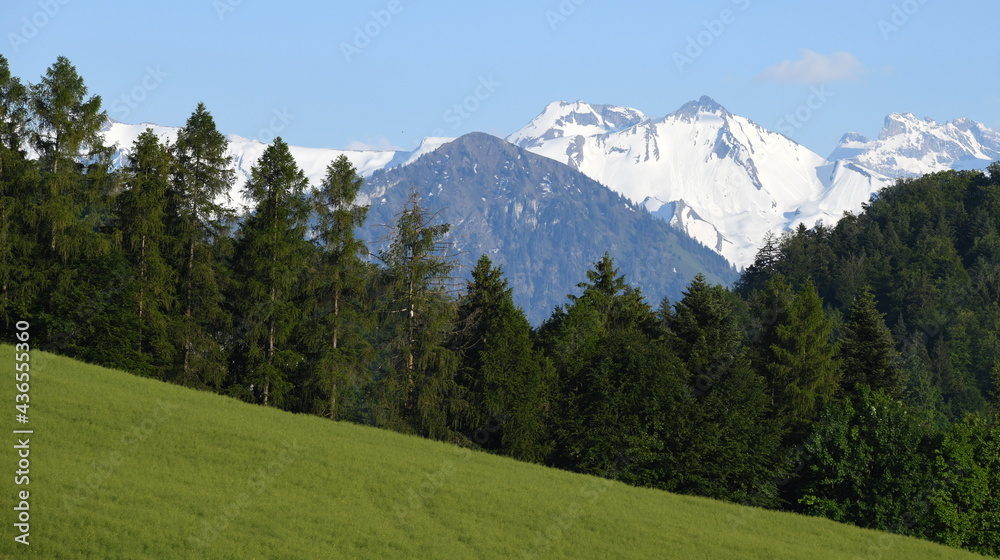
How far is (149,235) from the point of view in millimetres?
49281

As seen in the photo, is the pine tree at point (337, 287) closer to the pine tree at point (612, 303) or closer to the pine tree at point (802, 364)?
the pine tree at point (612, 303)

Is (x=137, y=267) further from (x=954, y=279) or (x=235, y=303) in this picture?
(x=954, y=279)

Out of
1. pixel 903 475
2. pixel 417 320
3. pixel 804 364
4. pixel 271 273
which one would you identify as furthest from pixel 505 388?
pixel 903 475

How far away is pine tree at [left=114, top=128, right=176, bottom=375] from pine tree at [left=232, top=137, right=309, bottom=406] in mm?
3641

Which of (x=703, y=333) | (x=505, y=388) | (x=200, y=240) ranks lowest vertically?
(x=505, y=388)

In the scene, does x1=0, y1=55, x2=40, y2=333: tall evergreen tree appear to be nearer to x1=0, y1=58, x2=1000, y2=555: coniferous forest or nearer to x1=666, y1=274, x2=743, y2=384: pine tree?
x1=0, y1=58, x2=1000, y2=555: coniferous forest

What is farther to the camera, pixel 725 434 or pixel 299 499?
pixel 725 434

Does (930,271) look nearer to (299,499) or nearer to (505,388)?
(505,388)

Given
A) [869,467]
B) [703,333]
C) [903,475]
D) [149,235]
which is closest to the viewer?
[149,235]

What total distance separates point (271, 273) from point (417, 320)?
29.5 ft

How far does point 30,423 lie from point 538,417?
30.6 metres

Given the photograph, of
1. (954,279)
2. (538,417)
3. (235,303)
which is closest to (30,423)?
(235,303)

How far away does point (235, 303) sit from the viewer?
167 ft

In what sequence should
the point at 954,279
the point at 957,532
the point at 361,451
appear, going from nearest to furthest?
the point at 361,451
the point at 957,532
the point at 954,279
